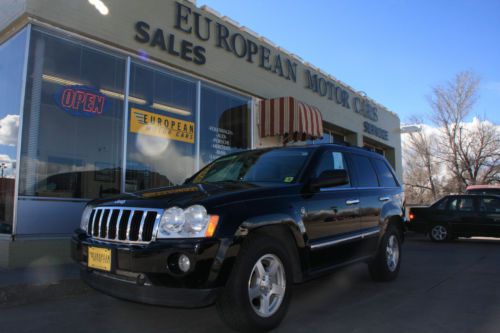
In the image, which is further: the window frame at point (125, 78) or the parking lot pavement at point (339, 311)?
the window frame at point (125, 78)

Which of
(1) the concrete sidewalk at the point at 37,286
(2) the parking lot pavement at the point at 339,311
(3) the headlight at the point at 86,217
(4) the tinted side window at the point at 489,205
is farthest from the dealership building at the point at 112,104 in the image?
(4) the tinted side window at the point at 489,205

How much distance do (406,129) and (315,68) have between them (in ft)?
31.0

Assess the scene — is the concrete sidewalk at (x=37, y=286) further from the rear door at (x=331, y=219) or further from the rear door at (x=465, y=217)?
the rear door at (x=465, y=217)

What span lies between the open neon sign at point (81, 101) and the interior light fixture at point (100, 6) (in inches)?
56.2

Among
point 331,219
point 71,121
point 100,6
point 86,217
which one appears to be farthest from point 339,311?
point 100,6

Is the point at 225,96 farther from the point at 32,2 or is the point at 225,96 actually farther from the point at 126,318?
the point at 126,318

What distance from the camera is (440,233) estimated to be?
469 inches

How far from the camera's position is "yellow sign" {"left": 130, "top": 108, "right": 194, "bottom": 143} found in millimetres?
8602

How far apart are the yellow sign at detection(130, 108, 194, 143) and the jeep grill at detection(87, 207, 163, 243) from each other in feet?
16.2

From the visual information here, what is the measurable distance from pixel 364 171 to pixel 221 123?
5747 mm

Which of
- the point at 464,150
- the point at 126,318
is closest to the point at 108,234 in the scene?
the point at 126,318

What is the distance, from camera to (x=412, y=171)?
4481 cm

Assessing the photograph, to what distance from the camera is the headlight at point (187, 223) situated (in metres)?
3.23

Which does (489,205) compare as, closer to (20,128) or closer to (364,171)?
(364,171)
